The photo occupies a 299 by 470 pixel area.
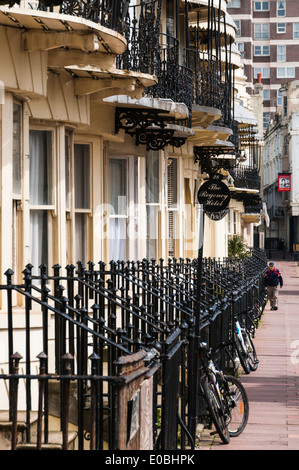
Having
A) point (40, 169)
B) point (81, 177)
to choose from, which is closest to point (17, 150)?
point (40, 169)

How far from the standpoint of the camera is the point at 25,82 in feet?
32.5

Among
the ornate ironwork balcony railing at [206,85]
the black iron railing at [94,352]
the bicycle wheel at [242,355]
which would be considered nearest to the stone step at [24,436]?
the black iron railing at [94,352]

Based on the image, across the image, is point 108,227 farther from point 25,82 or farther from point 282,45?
point 282,45

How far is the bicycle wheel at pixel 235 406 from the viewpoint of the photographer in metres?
11.0

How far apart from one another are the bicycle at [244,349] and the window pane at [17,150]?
5626mm

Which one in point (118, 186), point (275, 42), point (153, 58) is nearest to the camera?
point (153, 58)

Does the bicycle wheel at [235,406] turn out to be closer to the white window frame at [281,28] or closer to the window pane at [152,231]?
the window pane at [152,231]

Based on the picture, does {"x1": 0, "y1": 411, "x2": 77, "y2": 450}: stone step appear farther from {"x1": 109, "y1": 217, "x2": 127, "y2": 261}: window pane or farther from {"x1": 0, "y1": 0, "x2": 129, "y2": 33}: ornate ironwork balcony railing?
{"x1": 109, "y1": 217, "x2": 127, "y2": 261}: window pane

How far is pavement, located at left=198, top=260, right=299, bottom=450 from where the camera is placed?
1050 cm

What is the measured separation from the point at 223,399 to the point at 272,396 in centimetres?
296

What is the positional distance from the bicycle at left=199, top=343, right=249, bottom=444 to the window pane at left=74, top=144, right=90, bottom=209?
144 inches

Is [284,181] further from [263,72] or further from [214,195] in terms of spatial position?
[214,195]

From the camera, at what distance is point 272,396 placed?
1353 centimetres
